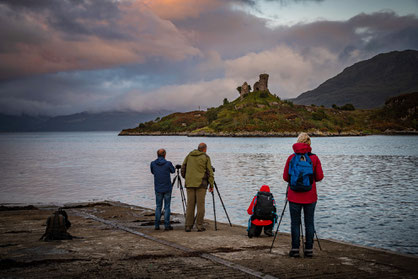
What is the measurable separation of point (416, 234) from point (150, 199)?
53.6ft

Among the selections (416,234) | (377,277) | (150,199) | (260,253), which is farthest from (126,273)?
(150,199)

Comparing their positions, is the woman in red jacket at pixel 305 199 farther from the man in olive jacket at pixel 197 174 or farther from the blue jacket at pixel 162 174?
the blue jacket at pixel 162 174

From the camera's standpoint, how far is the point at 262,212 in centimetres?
1088

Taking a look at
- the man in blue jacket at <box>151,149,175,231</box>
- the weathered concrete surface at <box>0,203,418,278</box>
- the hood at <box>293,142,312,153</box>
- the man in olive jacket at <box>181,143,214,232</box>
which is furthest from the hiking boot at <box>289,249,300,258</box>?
the man in blue jacket at <box>151,149,175,231</box>

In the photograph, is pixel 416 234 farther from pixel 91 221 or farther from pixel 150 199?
pixel 150 199

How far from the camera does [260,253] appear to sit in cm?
915

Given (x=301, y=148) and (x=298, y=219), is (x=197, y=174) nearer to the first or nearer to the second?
(x=298, y=219)

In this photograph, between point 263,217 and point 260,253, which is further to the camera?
point 263,217

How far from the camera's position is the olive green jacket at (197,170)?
1166cm

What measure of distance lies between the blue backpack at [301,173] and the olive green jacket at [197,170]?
12.3 feet

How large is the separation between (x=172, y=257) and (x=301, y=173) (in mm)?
3505

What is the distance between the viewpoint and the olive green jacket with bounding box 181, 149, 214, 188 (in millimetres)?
11656

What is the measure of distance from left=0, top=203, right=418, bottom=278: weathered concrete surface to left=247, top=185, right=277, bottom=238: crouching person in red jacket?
350 mm

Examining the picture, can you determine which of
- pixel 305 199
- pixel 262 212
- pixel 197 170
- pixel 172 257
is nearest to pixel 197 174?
pixel 197 170
